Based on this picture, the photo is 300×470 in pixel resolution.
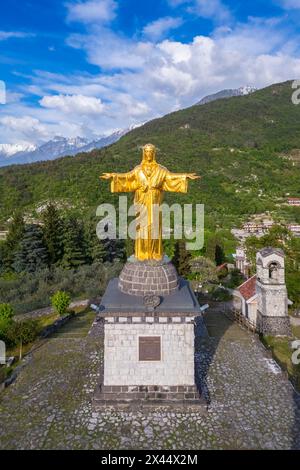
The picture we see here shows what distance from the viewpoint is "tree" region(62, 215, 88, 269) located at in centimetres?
2342

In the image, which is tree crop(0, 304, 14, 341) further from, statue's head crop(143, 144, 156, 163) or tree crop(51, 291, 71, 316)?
statue's head crop(143, 144, 156, 163)

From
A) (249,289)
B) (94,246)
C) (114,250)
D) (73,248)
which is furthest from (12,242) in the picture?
(249,289)

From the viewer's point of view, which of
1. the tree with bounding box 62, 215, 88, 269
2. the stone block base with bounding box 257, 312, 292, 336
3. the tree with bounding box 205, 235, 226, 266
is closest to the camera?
the stone block base with bounding box 257, 312, 292, 336

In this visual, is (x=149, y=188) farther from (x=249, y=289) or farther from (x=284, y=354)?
(x=249, y=289)

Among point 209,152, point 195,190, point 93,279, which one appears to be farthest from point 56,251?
point 209,152

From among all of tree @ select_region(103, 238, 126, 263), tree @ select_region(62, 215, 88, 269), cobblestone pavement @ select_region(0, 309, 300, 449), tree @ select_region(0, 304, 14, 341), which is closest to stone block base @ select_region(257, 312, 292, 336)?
cobblestone pavement @ select_region(0, 309, 300, 449)

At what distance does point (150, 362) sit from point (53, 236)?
58.8 feet

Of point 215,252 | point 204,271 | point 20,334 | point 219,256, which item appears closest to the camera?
point 20,334

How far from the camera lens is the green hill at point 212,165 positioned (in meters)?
39.9

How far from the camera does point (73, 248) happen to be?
77.3 feet

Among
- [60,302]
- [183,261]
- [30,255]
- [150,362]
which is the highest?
[30,255]

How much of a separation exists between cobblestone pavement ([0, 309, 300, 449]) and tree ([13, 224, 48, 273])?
1316cm

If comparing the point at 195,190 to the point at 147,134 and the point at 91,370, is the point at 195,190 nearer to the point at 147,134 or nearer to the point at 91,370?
the point at 147,134

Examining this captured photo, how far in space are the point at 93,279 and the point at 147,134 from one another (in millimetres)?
53862
